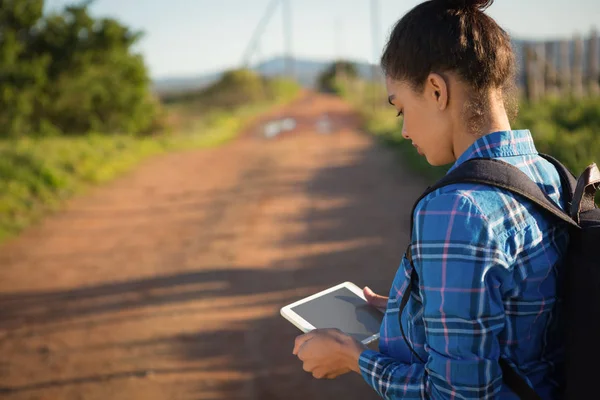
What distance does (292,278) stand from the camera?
4.58 m

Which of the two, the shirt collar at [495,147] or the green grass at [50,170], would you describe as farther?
the green grass at [50,170]

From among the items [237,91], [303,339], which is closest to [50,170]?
[303,339]

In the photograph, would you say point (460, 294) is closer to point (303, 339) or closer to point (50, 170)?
point (303, 339)

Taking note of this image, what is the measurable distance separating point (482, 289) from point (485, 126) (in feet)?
1.25

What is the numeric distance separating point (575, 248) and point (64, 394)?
300cm

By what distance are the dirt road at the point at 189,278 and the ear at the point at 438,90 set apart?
87.2 inches

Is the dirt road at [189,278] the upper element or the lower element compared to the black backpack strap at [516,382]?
lower

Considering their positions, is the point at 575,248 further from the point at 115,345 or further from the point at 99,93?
the point at 99,93

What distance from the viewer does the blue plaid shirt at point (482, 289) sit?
1.03 metres

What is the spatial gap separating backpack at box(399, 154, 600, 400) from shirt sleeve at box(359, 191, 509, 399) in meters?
0.06

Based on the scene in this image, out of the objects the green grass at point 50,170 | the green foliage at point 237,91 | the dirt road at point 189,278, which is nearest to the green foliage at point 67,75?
the green grass at point 50,170

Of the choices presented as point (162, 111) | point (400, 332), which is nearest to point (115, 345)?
point (400, 332)

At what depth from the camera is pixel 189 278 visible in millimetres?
4699

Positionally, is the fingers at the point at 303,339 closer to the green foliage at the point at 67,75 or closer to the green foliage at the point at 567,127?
the green foliage at the point at 567,127
